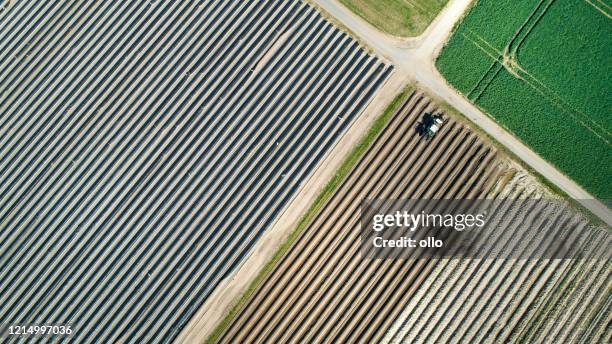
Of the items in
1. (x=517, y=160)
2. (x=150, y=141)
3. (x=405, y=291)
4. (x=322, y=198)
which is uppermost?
(x=517, y=160)

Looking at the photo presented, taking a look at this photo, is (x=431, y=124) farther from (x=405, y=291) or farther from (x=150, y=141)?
(x=150, y=141)

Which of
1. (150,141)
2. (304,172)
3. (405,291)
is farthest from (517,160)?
(150,141)

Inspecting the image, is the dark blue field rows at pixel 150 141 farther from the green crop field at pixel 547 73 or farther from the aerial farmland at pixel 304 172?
the green crop field at pixel 547 73

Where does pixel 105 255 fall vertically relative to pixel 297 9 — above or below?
below

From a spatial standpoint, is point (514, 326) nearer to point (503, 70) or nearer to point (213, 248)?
point (503, 70)

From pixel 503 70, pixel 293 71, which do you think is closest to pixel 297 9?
pixel 293 71

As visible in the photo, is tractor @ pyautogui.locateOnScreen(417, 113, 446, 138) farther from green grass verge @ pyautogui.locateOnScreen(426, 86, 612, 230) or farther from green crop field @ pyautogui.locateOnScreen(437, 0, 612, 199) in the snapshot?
green crop field @ pyautogui.locateOnScreen(437, 0, 612, 199)
